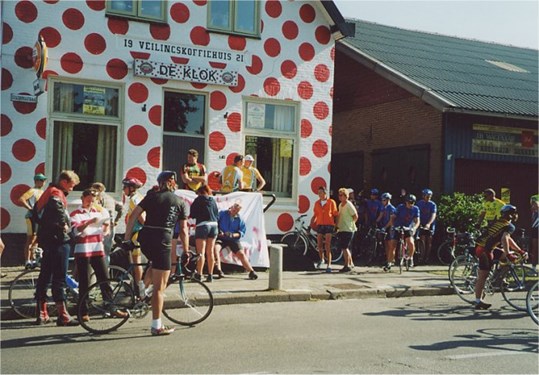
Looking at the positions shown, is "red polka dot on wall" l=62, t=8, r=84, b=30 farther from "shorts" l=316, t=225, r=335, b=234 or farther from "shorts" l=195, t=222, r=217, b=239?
"shorts" l=316, t=225, r=335, b=234

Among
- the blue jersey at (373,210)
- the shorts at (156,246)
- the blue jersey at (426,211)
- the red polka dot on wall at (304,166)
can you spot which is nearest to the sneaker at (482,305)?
the shorts at (156,246)

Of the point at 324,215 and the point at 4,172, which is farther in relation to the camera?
the point at 324,215

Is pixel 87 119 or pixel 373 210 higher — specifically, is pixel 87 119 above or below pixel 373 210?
above

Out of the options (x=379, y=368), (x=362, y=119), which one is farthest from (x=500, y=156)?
(x=379, y=368)

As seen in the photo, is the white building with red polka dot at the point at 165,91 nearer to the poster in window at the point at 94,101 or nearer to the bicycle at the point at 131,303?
the poster in window at the point at 94,101

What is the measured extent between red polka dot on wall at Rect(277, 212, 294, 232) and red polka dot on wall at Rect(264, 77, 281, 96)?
289cm

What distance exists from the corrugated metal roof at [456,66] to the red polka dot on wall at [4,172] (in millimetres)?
11205

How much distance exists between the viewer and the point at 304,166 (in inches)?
579

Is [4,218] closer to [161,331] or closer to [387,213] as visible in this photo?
[161,331]

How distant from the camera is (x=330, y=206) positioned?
44.1 feet

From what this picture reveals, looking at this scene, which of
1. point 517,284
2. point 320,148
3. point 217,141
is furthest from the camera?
point 320,148

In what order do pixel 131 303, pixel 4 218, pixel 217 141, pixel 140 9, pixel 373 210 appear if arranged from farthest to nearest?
pixel 373 210
pixel 217 141
pixel 140 9
pixel 4 218
pixel 131 303

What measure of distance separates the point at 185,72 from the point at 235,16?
194 centimetres

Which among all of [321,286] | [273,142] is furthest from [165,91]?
[321,286]
